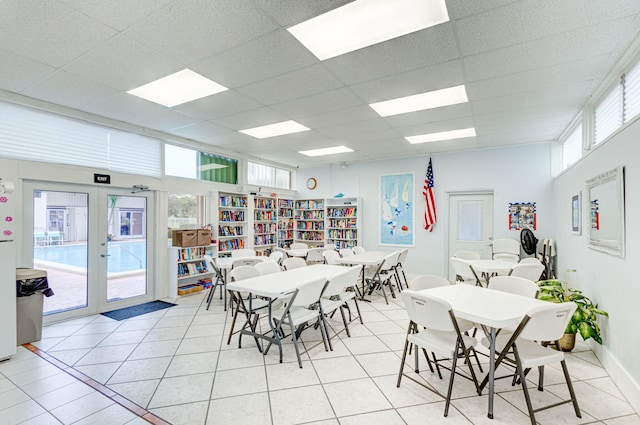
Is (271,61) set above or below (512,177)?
above

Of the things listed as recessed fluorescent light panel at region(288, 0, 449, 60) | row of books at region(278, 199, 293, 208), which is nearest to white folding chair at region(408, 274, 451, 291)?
recessed fluorescent light panel at region(288, 0, 449, 60)

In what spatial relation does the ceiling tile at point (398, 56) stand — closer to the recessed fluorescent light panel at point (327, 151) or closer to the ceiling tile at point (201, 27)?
the ceiling tile at point (201, 27)

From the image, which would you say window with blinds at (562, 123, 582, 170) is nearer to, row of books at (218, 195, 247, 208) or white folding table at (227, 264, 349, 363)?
white folding table at (227, 264, 349, 363)

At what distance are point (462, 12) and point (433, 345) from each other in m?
2.53

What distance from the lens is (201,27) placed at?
8.40ft

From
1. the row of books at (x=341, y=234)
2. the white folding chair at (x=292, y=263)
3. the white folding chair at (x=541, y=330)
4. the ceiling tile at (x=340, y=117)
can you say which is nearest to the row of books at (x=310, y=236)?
the row of books at (x=341, y=234)

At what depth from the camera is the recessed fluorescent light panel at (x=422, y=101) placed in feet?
13.1

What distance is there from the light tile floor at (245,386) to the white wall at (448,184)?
3628mm

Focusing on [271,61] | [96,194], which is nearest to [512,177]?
[271,61]

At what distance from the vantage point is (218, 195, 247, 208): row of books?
6779 millimetres

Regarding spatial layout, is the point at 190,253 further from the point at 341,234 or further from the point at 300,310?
the point at 341,234

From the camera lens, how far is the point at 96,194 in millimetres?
4820

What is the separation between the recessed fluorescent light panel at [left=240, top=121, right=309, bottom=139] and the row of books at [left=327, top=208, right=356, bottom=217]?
321 centimetres

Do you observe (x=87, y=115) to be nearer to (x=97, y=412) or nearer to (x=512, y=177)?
(x=97, y=412)
